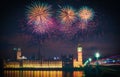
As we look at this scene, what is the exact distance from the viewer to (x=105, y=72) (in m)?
49.9

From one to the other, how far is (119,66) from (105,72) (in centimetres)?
306

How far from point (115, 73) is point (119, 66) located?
520 cm

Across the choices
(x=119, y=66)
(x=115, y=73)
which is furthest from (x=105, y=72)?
(x=115, y=73)

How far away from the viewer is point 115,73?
4284 cm

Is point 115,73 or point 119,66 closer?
point 115,73

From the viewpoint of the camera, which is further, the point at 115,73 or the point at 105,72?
the point at 105,72

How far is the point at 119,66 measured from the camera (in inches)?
1881

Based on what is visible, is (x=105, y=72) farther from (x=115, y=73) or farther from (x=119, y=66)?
(x=115, y=73)
